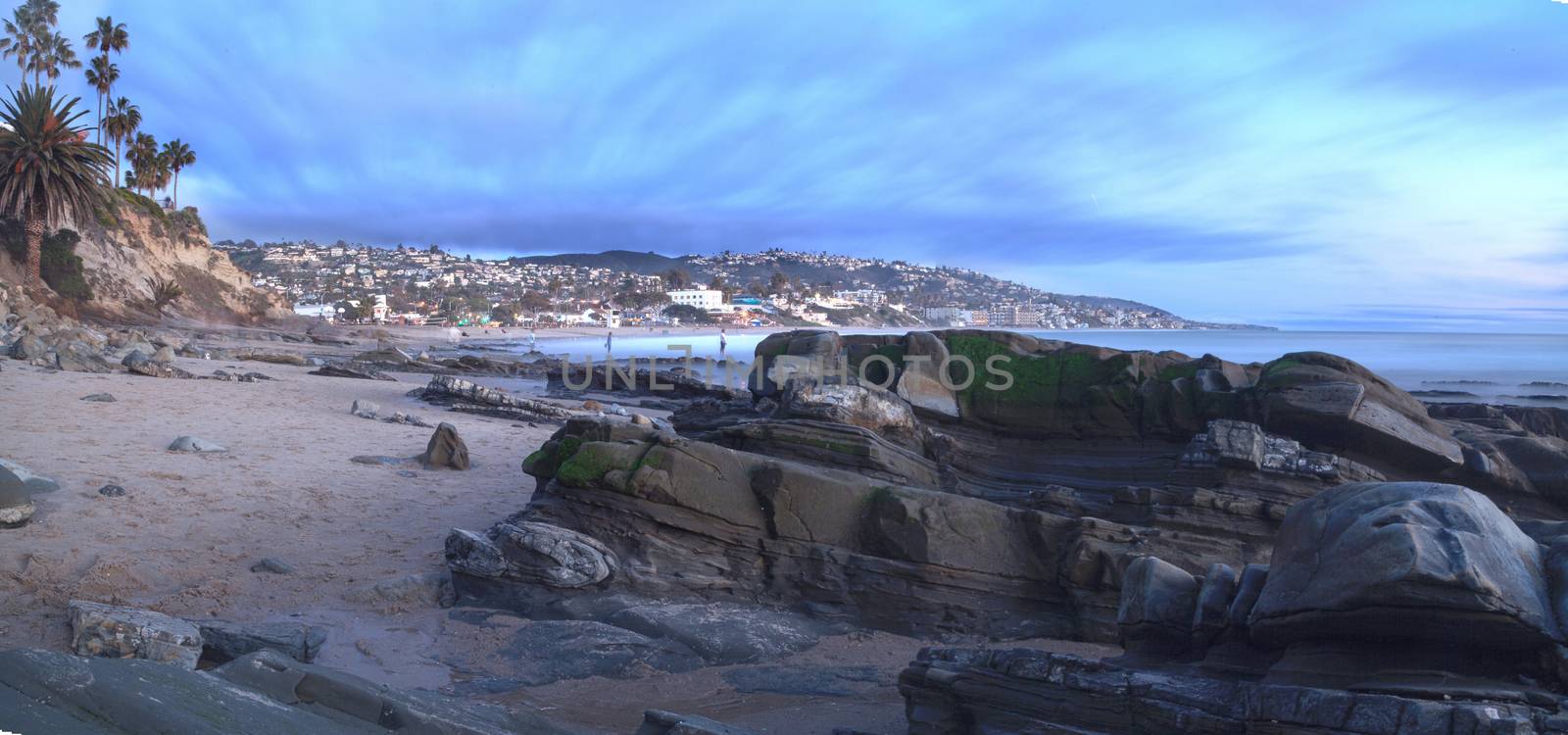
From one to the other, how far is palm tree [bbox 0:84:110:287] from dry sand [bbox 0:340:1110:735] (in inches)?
979

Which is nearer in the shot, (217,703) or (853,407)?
(217,703)

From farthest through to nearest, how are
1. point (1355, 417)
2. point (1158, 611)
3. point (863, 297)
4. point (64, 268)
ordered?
point (863, 297), point (64, 268), point (1355, 417), point (1158, 611)

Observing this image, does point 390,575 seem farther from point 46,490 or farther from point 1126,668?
point 1126,668

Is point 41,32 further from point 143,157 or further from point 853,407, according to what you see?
point 853,407

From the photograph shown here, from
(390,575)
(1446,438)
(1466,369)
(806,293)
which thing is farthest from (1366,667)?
(806,293)

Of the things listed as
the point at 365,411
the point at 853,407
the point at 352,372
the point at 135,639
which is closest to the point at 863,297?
the point at 352,372

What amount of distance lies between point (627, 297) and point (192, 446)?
4532 inches

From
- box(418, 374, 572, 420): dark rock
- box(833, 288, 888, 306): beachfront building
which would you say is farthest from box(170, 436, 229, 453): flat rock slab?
box(833, 288, 888, 306): beachfront building

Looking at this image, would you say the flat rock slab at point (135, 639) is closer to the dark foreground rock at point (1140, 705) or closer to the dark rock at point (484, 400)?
the dark foreground rock at point (1140, 705)

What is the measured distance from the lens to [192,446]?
11.0 metres

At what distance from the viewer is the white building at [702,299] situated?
119 meters

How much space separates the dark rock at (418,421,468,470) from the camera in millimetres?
12062

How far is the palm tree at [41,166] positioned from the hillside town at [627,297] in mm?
50165

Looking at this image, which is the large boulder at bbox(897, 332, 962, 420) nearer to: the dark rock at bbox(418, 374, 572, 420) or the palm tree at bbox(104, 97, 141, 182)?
the dark rock at bbox(418, 374, 572, 420)
